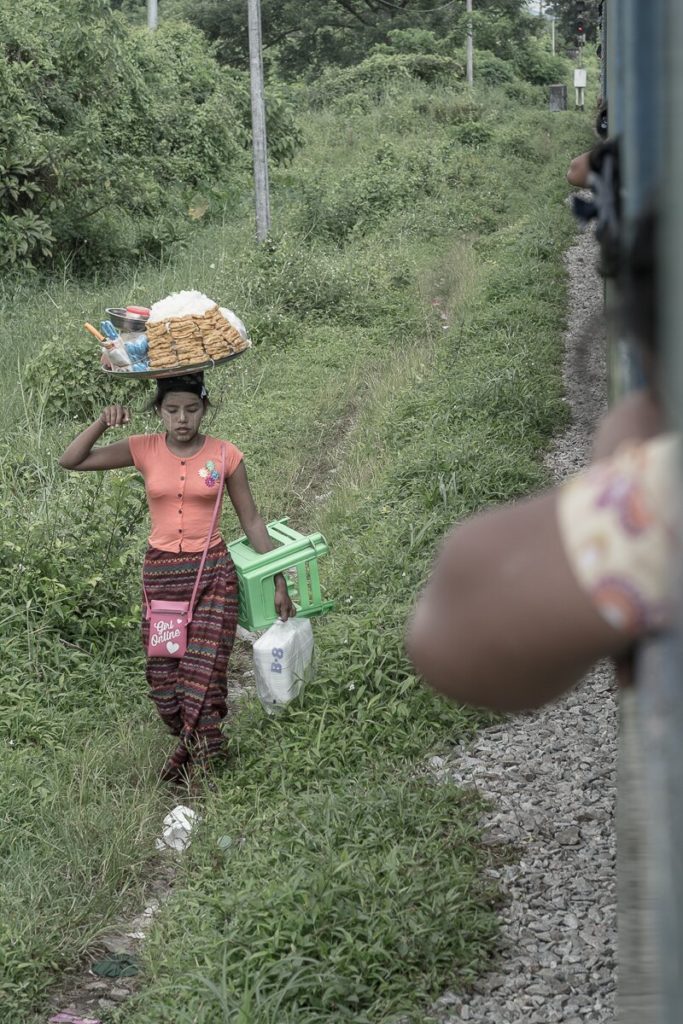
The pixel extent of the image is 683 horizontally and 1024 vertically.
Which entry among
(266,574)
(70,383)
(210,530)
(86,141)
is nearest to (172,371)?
(210,530)

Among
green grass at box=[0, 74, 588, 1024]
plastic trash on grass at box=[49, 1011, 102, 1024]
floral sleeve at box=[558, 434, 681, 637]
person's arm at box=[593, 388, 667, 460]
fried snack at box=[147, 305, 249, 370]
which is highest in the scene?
person's arm at box=[593, 388, 667, 460]

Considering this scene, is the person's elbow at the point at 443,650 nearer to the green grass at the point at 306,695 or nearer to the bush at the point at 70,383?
the green grass at the point at 306,695

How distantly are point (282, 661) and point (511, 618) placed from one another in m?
3.80

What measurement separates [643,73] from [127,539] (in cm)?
527

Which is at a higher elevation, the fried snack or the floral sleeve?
the floral sleeve

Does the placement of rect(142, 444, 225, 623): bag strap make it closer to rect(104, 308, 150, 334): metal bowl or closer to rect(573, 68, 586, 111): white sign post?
rect(104, 308, 150, 334): metal bowl

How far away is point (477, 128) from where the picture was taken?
22938 millimetres

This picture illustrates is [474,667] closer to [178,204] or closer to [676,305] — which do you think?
[676,305]

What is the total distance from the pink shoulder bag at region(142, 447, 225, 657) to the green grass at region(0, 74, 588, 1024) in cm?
49

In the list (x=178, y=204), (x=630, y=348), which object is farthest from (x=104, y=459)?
(x=178, y=204)

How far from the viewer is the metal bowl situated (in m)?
4.30

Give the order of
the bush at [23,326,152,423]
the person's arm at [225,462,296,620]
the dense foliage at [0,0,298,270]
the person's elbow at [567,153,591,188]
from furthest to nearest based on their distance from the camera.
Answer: the dense foliage at [0,0,298,270] → the bush at [23,326,152,423] → the person's arm at [225,462,296,620] → the person's elbow at [567,153,591,188]

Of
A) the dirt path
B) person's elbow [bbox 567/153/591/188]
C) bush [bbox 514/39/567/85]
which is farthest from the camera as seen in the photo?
bush [bbox 514/39/567/85]

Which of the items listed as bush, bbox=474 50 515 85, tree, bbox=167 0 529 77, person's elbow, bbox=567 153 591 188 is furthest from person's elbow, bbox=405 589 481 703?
bush, bbox=474 50 515 85
